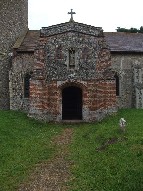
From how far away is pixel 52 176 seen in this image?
14883 millimetres

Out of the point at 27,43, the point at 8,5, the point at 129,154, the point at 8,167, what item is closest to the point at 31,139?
the point at 8,167

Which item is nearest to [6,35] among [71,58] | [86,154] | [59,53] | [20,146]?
[59,53]

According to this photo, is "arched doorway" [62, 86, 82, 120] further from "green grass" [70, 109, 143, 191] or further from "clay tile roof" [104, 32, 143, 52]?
"green grass" [70, 109, 143, 191]

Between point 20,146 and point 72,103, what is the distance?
11.7 m

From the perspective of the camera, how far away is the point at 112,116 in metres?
27.0

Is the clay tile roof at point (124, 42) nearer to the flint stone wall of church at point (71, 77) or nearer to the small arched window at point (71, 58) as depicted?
the flint stone wall of church at point (71, 77)

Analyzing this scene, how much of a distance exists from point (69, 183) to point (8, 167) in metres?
3.06

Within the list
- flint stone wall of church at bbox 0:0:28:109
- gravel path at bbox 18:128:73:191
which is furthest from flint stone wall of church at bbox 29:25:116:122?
gravel path at bbox 18:128:73:191

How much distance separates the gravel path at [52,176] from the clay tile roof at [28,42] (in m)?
16.2

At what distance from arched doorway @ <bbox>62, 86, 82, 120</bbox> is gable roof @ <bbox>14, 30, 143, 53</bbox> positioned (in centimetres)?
556

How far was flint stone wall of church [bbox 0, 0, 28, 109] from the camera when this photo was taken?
3353 centimetres

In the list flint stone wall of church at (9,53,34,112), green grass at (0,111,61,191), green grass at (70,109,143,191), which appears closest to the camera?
green grass at (70,109,143,191)

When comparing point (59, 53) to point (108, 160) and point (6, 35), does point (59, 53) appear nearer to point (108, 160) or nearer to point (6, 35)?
point (6, 35)

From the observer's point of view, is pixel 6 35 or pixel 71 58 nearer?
pixel 71 58
